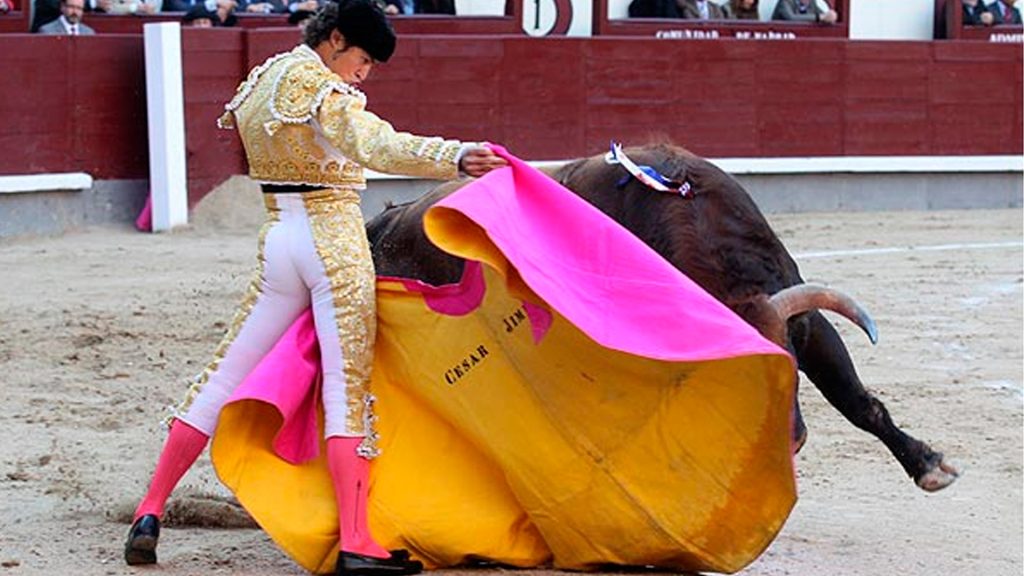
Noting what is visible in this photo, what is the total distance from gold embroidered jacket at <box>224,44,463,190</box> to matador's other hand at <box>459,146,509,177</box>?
2 cm

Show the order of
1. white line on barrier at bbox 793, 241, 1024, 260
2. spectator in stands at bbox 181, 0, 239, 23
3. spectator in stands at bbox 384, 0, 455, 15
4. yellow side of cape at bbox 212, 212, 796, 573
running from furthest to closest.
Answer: spectator in stands at bbox 384, 0, 455, 15 → spectator in stands at bbox 181, 0, 239, 23 → white line on barrier at bbox 793, 241, 1024, 260 → yellow side of cape at bbox 212, 212, 796, 573

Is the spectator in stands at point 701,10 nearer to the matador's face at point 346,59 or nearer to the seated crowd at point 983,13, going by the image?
the seated crowd at point 983,13

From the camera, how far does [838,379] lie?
4.24 metres

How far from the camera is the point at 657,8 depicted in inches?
Answer: 437

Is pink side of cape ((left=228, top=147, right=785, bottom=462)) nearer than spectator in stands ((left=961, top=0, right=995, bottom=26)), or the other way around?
pink side of cape ((left=228, top=147, right=785, bottom=462))

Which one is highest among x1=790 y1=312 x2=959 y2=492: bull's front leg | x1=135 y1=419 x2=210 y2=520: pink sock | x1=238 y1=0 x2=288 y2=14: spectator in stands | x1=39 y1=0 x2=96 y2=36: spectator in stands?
x1=39 y1=0 x2=96 y2=36: spectator in stands

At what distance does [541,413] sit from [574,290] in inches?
10.5

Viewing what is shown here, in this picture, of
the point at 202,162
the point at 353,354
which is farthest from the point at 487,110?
the point at 353,354

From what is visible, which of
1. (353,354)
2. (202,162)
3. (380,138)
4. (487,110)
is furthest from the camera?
(487,110)

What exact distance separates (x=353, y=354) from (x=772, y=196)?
7682 mm

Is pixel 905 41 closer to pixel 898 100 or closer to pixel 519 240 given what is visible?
pixel 898 100

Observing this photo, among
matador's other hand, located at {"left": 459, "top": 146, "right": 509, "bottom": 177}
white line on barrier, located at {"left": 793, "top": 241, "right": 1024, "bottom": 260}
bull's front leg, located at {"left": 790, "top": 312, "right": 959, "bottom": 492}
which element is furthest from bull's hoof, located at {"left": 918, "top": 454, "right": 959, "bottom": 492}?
white line on barrier, located at {"left": 793, "top": 241, "right": 1024, "bottom": 260}

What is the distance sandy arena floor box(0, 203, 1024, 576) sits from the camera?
372 cm

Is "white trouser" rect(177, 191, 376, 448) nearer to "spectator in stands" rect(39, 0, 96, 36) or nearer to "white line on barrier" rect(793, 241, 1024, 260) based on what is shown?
"white line on barrier" rect(793, 241, 1024, 260)
